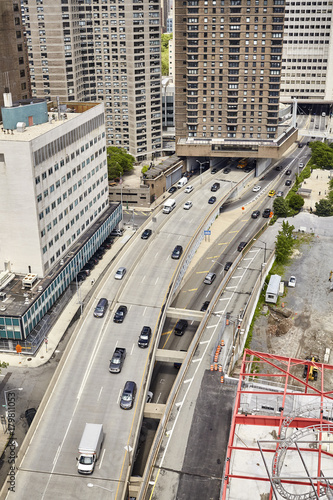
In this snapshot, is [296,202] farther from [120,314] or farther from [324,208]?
[120,314]

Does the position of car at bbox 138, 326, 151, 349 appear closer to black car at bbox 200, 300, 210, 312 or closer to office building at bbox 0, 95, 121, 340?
black car at bbox 200, 300, 210, 312

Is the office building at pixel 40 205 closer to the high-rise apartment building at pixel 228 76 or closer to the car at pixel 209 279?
the car at pixel 209 279

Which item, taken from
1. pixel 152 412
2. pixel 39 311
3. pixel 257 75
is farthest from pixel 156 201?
pixel 152 412

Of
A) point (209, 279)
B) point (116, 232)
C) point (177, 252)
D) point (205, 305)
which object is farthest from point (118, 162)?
point (205, 305)

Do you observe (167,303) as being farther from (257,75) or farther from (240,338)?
(257,75)

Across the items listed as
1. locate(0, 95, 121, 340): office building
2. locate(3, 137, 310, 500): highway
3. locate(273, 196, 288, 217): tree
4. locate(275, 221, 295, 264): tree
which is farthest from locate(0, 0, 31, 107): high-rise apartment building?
locate(273, 196, 288, 217): tree

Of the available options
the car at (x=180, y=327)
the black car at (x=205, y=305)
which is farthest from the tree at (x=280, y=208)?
the car at (x=180, y=327)
